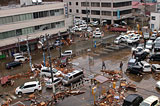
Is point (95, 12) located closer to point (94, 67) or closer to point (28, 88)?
point (94, 67)

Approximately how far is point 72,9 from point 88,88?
181 feet

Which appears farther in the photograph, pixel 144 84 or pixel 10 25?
pixel 10 25

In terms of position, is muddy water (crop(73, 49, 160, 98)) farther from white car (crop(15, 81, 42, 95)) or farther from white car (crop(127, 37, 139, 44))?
white car (crop(15, 81, 42, 95))

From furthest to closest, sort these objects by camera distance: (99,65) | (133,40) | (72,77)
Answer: (133,40)
(99,65)
(72,77)

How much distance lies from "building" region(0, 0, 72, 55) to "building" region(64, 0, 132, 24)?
17989 mm

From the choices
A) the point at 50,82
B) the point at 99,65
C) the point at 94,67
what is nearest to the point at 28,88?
the point at 50,82

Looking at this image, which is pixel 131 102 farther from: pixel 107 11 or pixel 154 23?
pixel 107 11

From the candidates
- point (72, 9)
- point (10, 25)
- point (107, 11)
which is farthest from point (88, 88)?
point (72, 9)

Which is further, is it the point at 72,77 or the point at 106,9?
the point at 106,9

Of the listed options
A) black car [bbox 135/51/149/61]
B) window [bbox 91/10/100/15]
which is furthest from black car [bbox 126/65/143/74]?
window [bbox 91/10/100/15]

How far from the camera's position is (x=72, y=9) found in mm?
75688

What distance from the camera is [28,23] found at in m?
41.1

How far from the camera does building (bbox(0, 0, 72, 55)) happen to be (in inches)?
1512

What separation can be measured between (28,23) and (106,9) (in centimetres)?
2914
